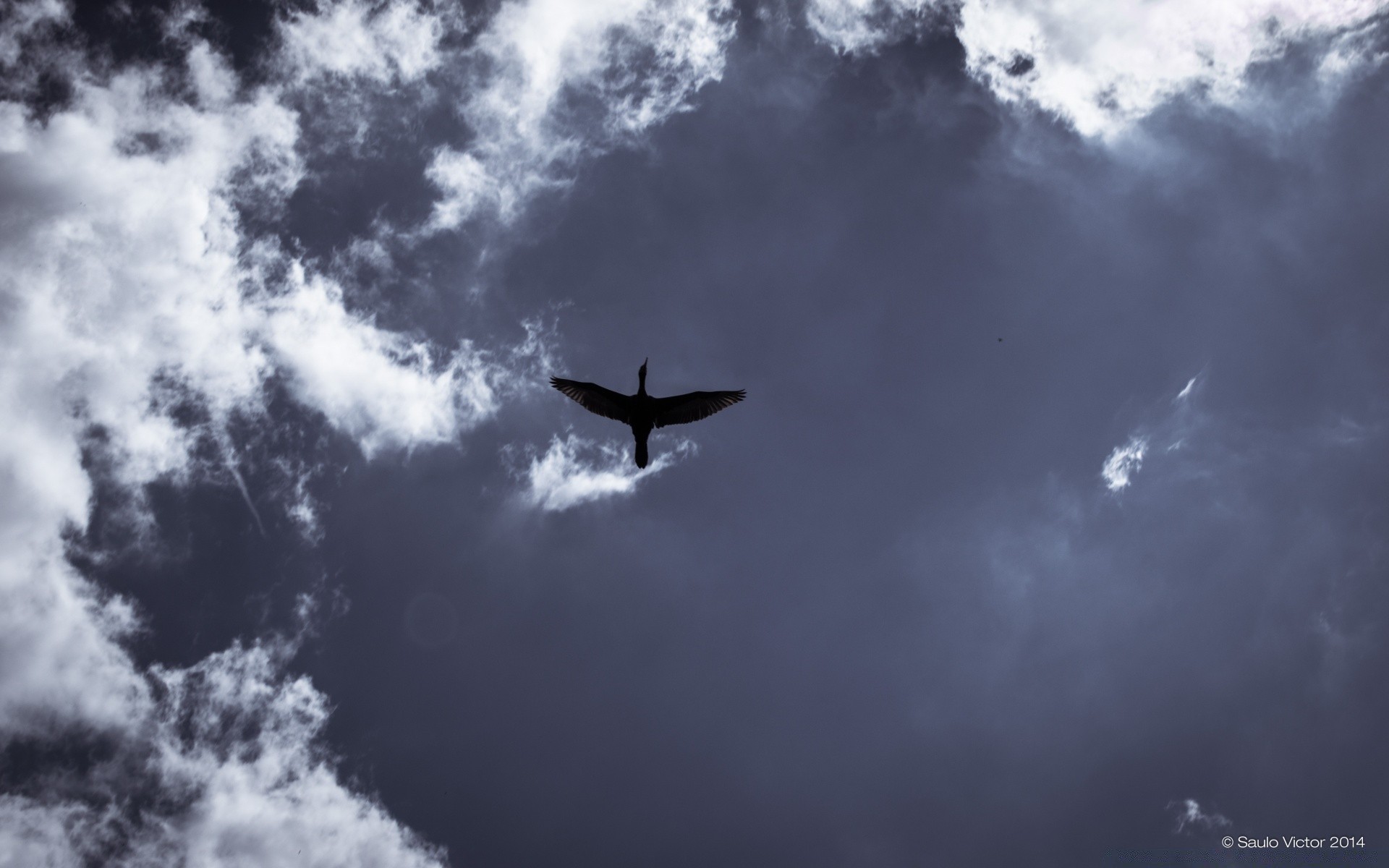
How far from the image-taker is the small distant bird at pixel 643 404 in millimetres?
36844

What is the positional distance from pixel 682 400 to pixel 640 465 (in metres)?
3.26

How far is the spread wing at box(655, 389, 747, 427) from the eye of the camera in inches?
1470

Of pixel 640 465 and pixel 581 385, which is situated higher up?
pixel 581 385

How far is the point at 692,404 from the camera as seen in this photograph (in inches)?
1485

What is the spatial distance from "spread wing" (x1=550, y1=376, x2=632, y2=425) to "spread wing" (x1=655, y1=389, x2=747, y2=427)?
1.35 m

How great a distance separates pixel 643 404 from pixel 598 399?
2417 mm

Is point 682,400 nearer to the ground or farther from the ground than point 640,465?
farther from the ground

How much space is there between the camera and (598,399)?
124ft

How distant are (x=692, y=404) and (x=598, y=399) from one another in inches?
157

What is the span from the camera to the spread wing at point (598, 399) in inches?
1469

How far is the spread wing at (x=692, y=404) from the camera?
37344 millimetres

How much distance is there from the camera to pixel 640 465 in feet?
121

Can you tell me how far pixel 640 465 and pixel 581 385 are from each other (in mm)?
4203

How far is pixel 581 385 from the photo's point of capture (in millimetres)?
37500
